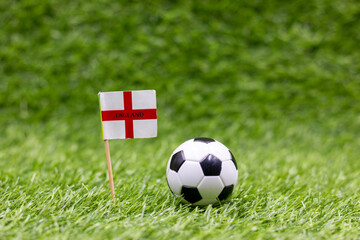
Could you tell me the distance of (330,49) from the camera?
5371mm

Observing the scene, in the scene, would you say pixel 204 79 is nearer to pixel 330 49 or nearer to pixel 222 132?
pixel 222 132

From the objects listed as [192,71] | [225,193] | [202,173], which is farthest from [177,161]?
Answer: [192,71]

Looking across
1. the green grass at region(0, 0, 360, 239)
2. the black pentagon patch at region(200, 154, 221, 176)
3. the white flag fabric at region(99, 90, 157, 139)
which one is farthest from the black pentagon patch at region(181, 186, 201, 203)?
the green grass at region(0, 0, 360, 239)

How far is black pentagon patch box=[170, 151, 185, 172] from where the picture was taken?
2.31 metres

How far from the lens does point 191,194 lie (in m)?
2.27

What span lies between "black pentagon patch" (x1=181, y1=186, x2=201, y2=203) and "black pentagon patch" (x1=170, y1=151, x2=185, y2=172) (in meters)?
0.16

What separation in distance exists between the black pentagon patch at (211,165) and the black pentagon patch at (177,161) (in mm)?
160

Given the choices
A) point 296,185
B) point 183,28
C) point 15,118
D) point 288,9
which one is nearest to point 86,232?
point 296,185

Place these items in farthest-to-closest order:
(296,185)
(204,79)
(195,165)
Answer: (204,79)
(296,185)
(195,165)

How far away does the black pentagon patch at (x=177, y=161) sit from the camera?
231 cm

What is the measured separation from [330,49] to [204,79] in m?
2.22

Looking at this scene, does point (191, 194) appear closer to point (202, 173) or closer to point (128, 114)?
point (202, 173)

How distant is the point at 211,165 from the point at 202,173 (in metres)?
0.09

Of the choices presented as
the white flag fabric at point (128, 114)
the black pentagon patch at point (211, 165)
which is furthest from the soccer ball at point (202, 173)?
the white flag fabric at point (128, 114)
